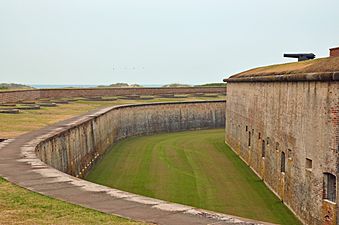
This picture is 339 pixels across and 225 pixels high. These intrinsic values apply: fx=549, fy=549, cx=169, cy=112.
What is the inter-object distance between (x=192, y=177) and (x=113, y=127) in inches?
542

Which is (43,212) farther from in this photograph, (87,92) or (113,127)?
(87,92)

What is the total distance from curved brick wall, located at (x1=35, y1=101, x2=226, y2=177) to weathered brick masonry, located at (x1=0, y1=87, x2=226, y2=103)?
908 cm

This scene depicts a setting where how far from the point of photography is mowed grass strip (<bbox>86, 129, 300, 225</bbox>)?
56.7ft

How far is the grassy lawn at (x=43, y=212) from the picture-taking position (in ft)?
26.3

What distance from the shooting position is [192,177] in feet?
72.8

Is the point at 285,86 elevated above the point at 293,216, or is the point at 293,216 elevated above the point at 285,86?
the point at 285,86

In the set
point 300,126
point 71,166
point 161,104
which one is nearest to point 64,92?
point 161,104

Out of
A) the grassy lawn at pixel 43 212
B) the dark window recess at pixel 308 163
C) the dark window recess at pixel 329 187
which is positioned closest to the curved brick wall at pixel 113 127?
the grassy lawn at pixel 43 212

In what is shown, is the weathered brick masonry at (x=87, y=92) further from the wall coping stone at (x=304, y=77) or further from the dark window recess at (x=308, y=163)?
the dark window recess at (x=308, y=163)

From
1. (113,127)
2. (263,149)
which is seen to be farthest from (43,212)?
(113,127)

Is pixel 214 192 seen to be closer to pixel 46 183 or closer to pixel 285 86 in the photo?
pixel 285 86

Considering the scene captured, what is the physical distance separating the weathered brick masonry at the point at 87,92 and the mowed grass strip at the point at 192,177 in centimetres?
1190

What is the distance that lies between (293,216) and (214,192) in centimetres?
381

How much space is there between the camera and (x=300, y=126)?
1614 cm
